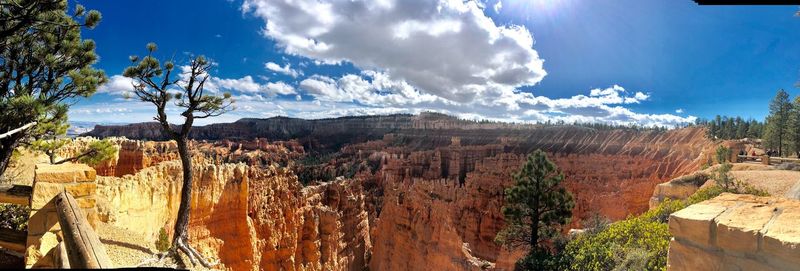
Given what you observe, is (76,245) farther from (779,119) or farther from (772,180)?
(779,119)

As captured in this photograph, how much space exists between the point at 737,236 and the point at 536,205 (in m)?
13.5

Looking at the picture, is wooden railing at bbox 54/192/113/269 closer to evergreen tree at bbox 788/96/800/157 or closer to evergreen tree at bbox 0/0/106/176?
evergreen tree at bbox 0/0/106/176

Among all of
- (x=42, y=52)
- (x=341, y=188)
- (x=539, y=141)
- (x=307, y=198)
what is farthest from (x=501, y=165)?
(x=42, y=52)

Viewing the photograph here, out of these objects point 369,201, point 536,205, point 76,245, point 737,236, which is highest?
point 737,236

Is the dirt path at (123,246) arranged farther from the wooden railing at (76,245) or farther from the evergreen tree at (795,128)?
the evergreen tree at (795,128)

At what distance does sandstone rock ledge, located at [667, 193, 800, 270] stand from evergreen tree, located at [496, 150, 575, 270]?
12751mm

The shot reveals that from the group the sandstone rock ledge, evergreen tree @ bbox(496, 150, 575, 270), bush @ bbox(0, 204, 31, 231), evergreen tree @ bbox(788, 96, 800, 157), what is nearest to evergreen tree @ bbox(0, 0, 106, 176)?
A: bush @ bbox(0, 204, 31, 231)

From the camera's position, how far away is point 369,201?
38250 mm

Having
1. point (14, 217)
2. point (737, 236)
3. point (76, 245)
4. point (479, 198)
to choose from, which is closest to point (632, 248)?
point (737, 236)

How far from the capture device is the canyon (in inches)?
647

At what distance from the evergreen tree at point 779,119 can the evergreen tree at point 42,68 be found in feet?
156

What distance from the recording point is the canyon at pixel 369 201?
16.4 metres

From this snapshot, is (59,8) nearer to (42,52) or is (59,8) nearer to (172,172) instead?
(42,52)

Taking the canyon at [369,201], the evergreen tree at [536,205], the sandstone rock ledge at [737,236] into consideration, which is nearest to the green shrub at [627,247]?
the sandstone rock ledge at [737,236]
